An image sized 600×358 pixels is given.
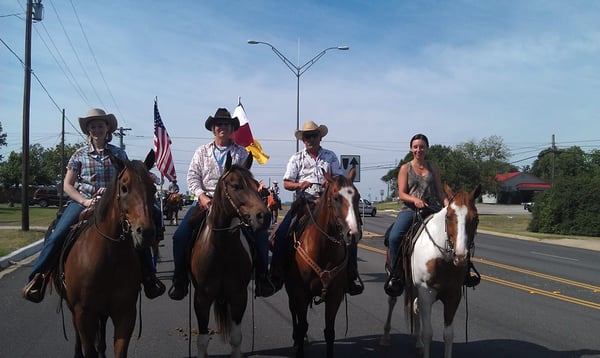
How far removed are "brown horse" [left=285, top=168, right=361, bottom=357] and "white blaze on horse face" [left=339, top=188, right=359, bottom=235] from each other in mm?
122

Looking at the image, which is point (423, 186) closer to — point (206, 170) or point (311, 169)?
point (311, 169)

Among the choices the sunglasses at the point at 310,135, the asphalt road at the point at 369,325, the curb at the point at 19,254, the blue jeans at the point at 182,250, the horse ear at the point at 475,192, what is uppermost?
the sunglasses at the point at 310,135

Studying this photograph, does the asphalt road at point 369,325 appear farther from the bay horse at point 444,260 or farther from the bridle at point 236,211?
the bridle at point 236,211

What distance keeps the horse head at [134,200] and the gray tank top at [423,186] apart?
3652 mm

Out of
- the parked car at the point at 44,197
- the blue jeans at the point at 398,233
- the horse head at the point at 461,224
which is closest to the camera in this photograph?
the horse head at the point at 461,224

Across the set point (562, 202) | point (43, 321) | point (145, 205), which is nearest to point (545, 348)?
point (145, 205)

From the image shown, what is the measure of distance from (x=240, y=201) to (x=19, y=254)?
40.0 feet

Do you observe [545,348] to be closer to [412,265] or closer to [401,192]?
[412,265]

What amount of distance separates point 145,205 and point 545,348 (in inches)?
210

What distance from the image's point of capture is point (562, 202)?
101 ft

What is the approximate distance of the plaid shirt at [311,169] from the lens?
6473mm

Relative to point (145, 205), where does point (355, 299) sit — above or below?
below

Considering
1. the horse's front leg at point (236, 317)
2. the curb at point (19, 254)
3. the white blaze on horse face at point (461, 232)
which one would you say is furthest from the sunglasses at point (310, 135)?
the curb at point (19, 254)

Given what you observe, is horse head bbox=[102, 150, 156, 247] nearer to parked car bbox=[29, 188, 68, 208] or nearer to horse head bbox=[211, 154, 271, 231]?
horse head bbox=[211, 154, 271, 231]
